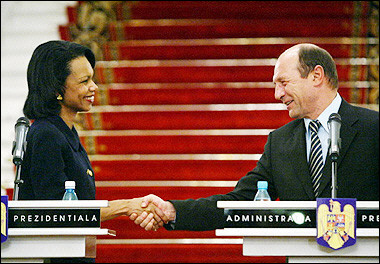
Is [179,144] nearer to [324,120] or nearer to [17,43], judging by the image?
[17,43]

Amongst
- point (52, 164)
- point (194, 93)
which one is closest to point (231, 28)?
point (194, 93)

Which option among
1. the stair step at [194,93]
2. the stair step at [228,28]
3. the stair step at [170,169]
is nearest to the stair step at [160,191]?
the stair step at [170,169]

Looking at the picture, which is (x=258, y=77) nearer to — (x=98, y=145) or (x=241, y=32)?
(x=241, y=32)

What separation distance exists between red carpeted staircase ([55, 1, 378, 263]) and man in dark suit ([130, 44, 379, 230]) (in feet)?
4.84

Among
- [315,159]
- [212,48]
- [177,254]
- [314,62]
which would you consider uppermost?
[212,48]

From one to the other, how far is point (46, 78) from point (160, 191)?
1.98 metres

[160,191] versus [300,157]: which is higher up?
[300,157]

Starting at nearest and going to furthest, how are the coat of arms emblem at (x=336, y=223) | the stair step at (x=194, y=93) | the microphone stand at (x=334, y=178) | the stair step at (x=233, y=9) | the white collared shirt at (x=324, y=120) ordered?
the coat of arms emblem at (x=336, y=223)
the microphone stand at (x=334, y=178)
the white collared shirt at (x=324, y=120)
the stair step at (x=194, y=93)
the stair step at (x=233, y=9)

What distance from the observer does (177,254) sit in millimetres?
4168

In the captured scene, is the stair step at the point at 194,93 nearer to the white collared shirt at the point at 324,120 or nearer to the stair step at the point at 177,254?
the stair step at the point at 177,254

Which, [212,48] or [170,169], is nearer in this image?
[170,169]

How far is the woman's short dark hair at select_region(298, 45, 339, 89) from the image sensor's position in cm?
271

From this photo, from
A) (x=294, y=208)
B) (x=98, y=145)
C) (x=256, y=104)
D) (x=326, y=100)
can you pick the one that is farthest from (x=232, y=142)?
(x=294, y=208)

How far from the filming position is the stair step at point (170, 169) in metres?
4.62
